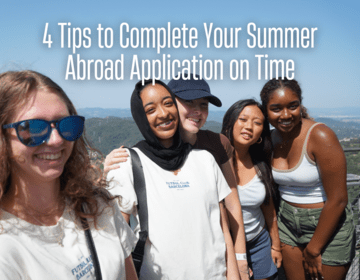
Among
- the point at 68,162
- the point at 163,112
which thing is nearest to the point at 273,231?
the point at 163,112

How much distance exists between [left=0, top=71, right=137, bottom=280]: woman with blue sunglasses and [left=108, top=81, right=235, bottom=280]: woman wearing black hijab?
0.43 m

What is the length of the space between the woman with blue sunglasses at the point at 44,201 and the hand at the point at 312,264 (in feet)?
7.93

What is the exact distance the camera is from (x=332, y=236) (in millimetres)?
3314

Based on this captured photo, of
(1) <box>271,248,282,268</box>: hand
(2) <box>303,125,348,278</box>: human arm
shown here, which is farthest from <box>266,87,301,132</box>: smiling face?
(1) <box>271,248,282,268</box>: hand

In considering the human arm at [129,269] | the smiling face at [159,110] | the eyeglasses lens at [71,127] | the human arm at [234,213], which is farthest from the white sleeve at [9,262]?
the human arm at [234,213]

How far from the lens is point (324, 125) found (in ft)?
10.8

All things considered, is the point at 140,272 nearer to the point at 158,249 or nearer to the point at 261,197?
the point at 158,249

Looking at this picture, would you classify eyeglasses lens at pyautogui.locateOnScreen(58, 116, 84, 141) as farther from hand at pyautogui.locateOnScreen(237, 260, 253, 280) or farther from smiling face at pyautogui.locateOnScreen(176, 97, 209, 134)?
hand at pyautogui.locateOnScreen(237, 260, 253, 280)

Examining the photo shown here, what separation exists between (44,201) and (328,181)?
278cm

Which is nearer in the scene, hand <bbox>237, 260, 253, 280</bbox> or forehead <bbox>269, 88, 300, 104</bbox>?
hand <bbox>237, 260, 253, 280</bbox>

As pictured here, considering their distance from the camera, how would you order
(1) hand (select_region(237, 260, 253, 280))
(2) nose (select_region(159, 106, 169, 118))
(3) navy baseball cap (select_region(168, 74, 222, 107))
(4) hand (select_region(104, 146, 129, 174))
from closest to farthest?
(4) hand (select_region(104, 146, 129, 174)) < (2) nose (select_region(159, 106, 169, 118)) < (3) navy baseball cap (select_region(168, 74, 222, 107)) < (1) hand (select_region(237, 260, 253, 280))

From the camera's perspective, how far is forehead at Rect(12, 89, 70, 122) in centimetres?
144

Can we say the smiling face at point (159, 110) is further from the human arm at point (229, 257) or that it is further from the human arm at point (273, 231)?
the human arm at point (273, 231)

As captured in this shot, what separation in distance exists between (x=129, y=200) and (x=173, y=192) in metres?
0.33
